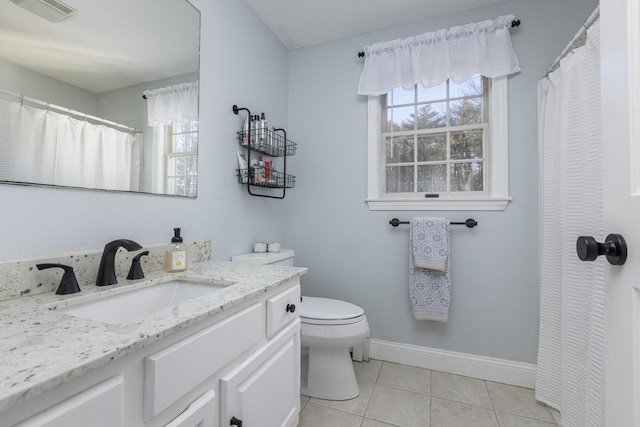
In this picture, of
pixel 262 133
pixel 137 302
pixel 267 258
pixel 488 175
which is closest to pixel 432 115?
pixel 488 175

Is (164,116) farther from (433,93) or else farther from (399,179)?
(433,93)

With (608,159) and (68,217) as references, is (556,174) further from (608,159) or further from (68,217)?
(68,217)

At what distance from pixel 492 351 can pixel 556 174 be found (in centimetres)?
114

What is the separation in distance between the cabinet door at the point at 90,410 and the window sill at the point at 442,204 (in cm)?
178

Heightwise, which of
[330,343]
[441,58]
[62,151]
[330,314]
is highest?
[441,58]

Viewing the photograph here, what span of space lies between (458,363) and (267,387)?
1446 millimetres

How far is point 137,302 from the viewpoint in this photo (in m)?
0.97

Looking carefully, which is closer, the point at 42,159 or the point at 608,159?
the point at 608,159

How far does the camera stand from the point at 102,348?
504 millimetres

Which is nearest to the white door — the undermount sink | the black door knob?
the black door knob

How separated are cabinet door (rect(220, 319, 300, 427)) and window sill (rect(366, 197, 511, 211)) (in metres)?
1.12

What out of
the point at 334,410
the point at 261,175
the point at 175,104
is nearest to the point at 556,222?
the point at 334,410

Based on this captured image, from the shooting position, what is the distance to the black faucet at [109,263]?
0.96 m

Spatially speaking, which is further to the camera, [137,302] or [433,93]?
[433,93]
